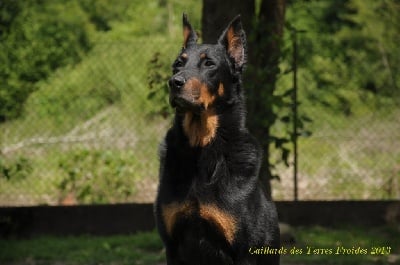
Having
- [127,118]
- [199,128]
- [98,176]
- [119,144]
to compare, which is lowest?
[98,176]

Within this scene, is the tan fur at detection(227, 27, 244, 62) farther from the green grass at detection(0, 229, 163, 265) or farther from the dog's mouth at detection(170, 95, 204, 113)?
the green grass at detection(0, 229, 163, 265)

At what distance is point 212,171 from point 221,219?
318mm

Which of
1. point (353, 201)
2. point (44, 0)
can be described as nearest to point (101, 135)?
point (353, 201)

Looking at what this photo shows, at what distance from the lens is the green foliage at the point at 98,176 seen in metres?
8.49

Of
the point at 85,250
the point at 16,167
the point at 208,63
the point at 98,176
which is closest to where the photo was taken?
the point at 208,63

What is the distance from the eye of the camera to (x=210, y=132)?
4.27 metres

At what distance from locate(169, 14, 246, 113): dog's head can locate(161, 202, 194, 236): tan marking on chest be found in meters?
0.58

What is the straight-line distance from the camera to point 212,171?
415 centimetres

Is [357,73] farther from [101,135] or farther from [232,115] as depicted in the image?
[232,115]

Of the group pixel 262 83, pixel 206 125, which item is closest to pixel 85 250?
pixel 262 83

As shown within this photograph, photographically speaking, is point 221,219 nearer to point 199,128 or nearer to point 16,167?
point 199,128

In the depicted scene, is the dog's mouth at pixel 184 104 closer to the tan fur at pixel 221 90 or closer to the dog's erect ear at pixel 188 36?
the tan fur at pixel 221 90

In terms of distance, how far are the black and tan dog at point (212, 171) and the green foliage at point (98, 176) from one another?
4282 mm

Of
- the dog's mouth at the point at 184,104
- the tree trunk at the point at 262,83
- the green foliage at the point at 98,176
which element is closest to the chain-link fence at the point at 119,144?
the green foliage at the point at 98,176
